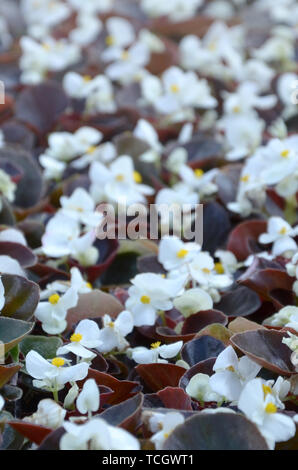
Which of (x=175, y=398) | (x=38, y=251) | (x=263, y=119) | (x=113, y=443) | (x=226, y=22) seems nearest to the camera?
(x=113, y=443)

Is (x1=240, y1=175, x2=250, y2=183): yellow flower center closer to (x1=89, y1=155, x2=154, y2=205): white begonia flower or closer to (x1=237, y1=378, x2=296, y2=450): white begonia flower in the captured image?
(x1=89, y1=155, x2=154, y2=205): white begonia flower

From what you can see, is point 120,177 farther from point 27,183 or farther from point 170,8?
point 170,8

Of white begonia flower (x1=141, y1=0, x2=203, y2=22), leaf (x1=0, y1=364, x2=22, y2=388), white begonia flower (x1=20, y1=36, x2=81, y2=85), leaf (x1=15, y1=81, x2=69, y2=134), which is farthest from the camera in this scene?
white begonia flower (x1=141, y1=0, x2=203, y2=22)

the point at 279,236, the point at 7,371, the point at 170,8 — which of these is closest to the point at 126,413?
the point at 7,371

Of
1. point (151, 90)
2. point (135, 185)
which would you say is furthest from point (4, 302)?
point (151, 90)

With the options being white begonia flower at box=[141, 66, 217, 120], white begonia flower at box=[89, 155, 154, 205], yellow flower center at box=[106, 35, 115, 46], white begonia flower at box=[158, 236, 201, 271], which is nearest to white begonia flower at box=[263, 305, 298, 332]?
white begonia flower at box=[158, 236, 201, 271]

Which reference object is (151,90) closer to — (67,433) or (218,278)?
(218,278)
